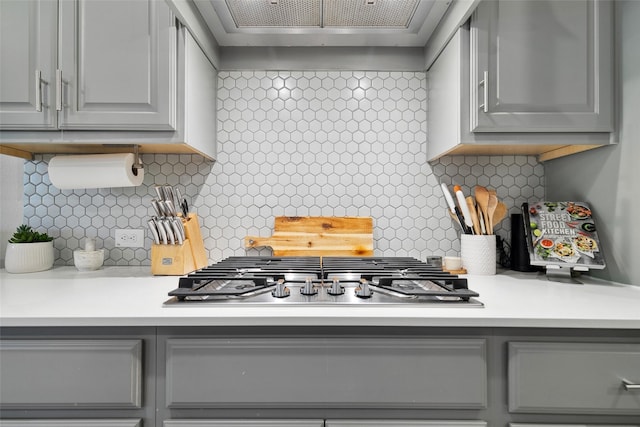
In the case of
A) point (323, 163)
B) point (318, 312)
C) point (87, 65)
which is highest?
point (87, 65)

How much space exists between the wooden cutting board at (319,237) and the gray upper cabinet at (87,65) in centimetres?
66

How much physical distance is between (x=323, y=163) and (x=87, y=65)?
1028 mm

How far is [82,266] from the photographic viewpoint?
1510mm

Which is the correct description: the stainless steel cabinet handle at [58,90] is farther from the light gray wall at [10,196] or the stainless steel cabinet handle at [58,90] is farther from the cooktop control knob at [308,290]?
the cooktop control knob at [308,290]

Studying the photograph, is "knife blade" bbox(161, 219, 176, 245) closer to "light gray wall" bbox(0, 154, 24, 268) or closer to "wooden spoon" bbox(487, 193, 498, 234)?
"light gray wall" bbox(0, 154, 24, 268)

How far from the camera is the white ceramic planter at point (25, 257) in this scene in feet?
4.77

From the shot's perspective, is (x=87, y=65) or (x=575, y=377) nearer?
(x=575, y=377)

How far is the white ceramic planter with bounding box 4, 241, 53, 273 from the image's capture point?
1455 millimetres

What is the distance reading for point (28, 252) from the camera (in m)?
1.47

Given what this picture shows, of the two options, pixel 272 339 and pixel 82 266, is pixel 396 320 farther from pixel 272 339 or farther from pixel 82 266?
pixel 82 266

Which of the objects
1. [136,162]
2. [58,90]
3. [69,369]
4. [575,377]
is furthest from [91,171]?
[575,377]

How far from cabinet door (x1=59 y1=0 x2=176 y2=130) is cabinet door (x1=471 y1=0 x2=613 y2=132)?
1.15 metres

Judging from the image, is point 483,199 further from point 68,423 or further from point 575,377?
point 68,423

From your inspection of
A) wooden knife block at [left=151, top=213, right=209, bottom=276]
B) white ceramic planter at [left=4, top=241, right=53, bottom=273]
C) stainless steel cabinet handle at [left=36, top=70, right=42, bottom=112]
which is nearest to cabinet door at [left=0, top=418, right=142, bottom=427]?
wooden knife block at [left=151, top=213, right=209, bottom=276]
